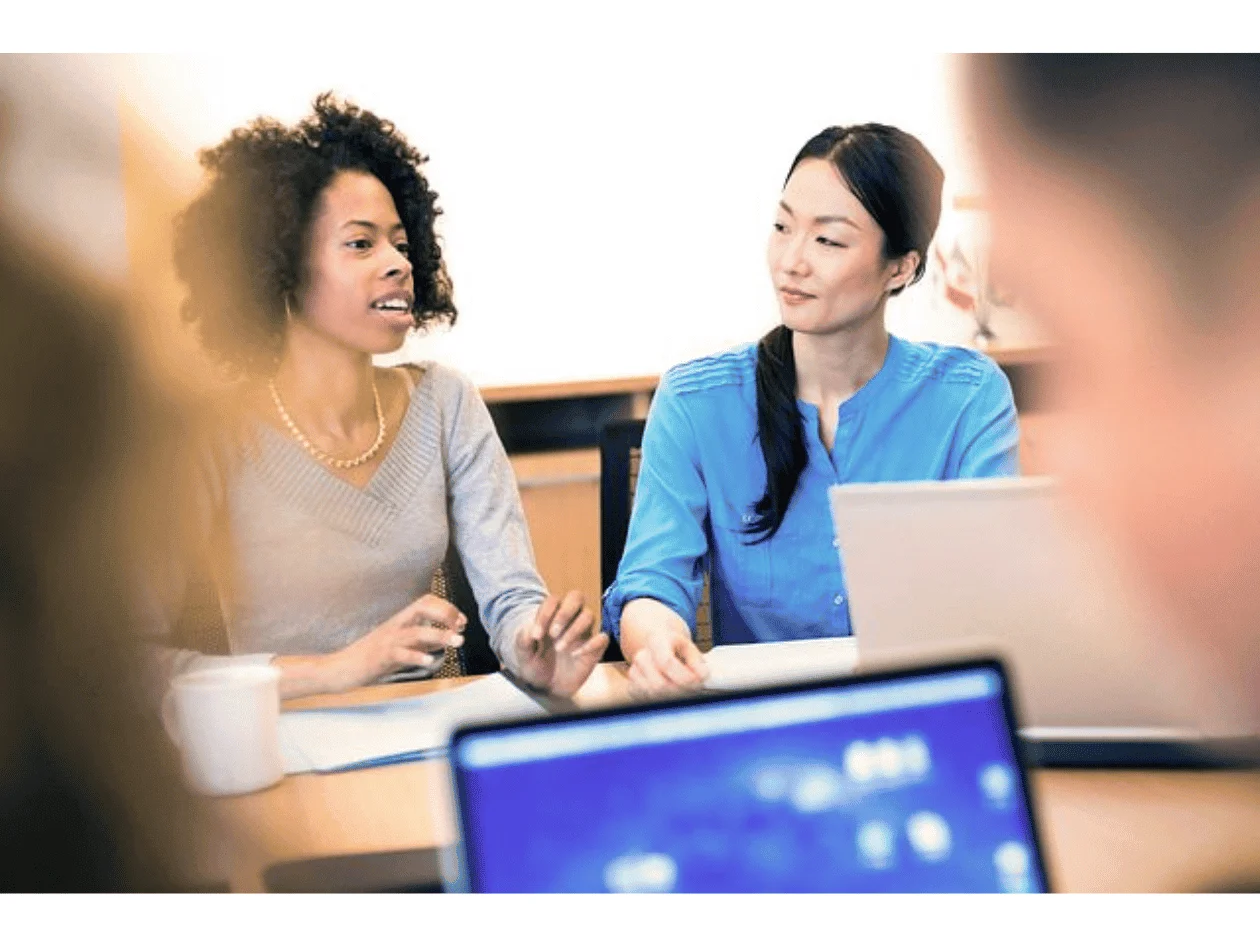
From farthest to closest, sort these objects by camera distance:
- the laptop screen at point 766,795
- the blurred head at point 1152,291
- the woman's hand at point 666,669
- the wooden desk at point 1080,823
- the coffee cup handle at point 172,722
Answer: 1. the woman's hand at point 666,669
2. the coffee cup handle at point 172,722
3. the wooden desk at point 1080,823
4. the blurred head at point 1152,291
5. the laptop screen at point 766,795

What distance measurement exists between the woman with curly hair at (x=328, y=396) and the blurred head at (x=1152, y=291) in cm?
70

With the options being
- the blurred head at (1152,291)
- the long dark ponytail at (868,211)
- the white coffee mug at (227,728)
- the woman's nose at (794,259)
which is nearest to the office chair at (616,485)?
the long dark ponytail at (868,211)

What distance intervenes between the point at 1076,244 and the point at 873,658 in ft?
2.00

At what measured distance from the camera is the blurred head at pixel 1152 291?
2.72 feet

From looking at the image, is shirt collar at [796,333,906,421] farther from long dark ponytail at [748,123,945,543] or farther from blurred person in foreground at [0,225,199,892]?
blurred person in foreground at [0,225,199,892]

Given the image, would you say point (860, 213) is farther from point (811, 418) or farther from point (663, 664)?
point (663, 664)

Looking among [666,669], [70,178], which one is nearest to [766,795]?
[666,669]

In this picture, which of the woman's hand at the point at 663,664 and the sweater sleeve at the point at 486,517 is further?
the sweater sleeve at the point at 486,517

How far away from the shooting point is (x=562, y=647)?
50.6 inches

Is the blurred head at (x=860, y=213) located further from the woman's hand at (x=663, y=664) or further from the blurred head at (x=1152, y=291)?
the woman's hand at (x=663, y=664)

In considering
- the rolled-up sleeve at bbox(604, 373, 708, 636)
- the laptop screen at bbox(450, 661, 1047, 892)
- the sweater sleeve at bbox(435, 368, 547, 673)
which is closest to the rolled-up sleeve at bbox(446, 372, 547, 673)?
the sweater sleeve at bbox(435, 368, 547, 673)

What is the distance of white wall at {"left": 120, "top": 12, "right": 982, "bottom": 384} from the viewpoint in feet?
4.88

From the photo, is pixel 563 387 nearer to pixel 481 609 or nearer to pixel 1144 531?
pixel 481 609

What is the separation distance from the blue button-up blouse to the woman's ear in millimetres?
69
